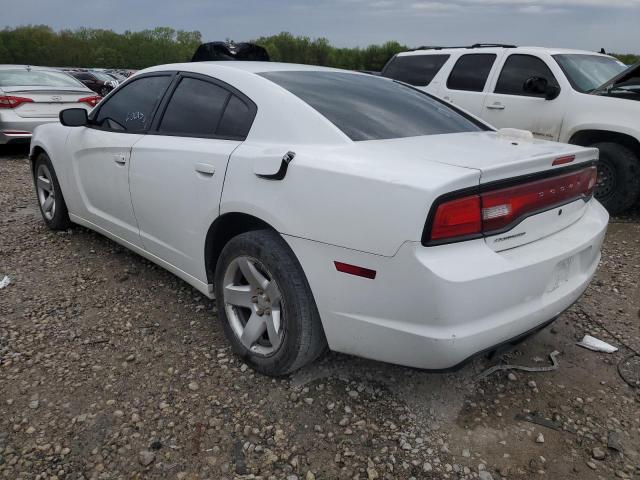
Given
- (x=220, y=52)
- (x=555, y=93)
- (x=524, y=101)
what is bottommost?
(x=524, y=101)

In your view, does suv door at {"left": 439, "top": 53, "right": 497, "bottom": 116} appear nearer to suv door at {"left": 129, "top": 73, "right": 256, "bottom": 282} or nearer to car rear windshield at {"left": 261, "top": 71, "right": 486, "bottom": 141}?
car rear windshield at {"left": 261, "top": 71, "right": 486, "bottom": 141}

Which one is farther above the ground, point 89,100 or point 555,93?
point 555,93

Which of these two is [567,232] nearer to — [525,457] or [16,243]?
[525,457]

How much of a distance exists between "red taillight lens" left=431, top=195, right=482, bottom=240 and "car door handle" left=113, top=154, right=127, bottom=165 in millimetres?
2265

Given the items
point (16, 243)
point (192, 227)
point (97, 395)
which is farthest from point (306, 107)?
point (16, 243)

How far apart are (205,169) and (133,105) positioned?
1228mm

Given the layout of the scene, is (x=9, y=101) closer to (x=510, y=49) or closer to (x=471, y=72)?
(x=471, y=72)

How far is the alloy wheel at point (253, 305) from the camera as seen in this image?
2.50 meters

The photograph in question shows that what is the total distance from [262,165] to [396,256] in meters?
0.82

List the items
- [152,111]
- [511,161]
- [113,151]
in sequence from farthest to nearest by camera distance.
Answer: [113,151] → [152,111] → [511,161]

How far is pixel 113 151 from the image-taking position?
349 centimetres

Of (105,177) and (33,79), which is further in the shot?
(33,79)

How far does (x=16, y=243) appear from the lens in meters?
4.57

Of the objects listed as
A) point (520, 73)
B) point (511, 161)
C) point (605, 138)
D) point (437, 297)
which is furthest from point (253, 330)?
point (520, 73)
